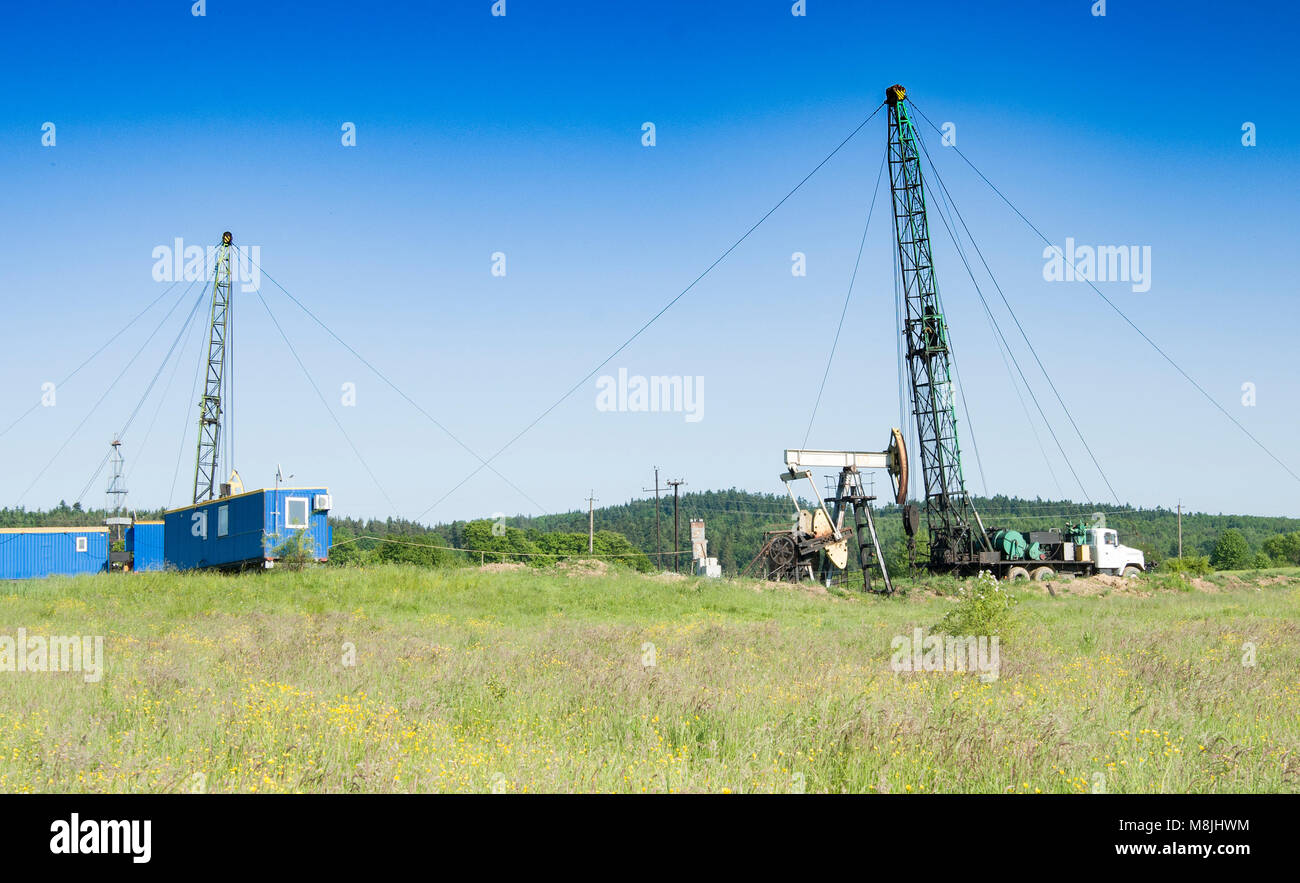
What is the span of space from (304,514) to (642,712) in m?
26.1

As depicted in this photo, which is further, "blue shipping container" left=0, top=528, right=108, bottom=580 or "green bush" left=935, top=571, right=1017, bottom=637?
"blue shipping container" left=0, top=528, right=108, bottom=580

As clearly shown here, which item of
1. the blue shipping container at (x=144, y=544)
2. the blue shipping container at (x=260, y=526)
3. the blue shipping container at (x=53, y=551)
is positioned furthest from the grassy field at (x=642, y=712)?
the blue shipping container at (x=53, y=551)

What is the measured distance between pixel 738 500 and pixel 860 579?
131m

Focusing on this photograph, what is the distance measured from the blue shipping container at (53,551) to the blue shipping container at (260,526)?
780 cm

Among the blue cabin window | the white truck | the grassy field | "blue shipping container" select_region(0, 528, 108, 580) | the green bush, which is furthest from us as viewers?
the white truck

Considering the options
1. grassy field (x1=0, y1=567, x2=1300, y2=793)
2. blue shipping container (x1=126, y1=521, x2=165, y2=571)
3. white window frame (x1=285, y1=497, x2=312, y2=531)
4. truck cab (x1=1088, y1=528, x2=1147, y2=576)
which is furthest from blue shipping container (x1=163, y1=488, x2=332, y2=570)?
truck cab (x1=1088, y1=528, x2=1147, y2=576)

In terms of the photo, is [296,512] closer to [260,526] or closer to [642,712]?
[260,526]

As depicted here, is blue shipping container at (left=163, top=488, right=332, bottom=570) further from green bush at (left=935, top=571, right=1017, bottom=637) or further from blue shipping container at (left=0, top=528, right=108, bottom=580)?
green bush at (left=935, top=571, right=1017, bottom=637)

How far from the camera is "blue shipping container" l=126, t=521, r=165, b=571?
129 feet

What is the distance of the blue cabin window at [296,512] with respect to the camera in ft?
102

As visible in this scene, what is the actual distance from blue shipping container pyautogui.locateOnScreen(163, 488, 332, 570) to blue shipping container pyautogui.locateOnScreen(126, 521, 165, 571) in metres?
6.24

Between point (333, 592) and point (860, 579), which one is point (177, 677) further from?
point (860, 579)

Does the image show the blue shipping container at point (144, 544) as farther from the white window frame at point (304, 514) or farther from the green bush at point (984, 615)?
the green bush at point (984, 615)

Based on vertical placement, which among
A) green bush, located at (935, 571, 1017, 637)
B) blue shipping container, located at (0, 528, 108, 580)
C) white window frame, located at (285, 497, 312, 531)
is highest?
white window frame, located at (285, 497, 312, 531)
